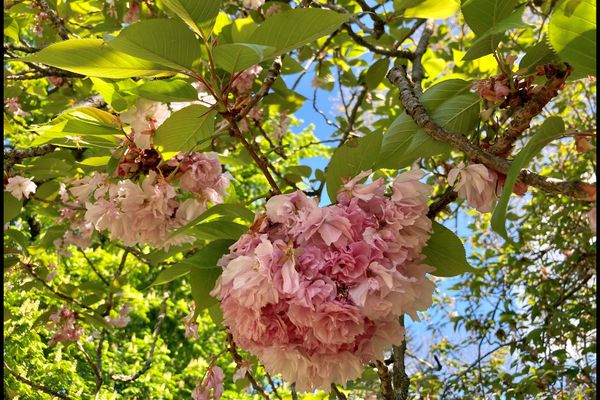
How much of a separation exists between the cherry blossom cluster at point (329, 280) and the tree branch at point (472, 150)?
0.23 feet

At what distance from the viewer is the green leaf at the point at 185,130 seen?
3.07ft

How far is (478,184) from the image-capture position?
0.75 metres

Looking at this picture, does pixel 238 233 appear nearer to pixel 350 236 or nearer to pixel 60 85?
pixel 350 236

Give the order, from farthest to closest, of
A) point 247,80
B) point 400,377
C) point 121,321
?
point 121,321 → point 247,80 → point 400,377

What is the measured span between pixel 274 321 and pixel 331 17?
401mm

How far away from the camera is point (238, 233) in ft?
2.90

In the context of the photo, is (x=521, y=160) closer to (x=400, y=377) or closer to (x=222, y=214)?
(x=222, y=214)

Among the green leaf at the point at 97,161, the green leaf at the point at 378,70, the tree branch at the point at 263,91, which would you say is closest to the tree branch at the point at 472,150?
the tree branch at the point at 263,91

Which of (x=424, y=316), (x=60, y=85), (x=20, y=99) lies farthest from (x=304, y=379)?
(x=424, y=316)

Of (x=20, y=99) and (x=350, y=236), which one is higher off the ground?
(x=20, y=99)

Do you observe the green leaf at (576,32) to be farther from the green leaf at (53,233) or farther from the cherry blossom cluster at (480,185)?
the green leaf at (53,233)

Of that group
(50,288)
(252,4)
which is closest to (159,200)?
(252,4)

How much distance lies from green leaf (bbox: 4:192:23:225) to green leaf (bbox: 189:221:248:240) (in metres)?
0.97

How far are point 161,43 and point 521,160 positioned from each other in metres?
0.47
